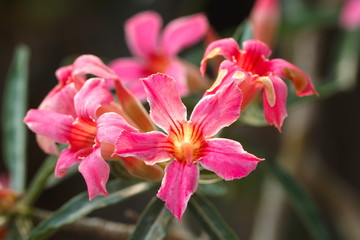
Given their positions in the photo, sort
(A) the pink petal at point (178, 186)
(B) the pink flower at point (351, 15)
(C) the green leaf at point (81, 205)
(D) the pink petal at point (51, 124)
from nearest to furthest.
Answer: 1. (A) the pink petal at point (178, 186)
2. (D) the pink petal at point (51, 124)
3. (C) the green leaf at point (81, 205)
4. (B) the pink flower at point (351, 15)

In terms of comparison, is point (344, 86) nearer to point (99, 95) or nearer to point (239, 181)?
point (239, 181)

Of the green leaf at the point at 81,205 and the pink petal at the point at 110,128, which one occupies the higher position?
the pink petal at the point at 110,128

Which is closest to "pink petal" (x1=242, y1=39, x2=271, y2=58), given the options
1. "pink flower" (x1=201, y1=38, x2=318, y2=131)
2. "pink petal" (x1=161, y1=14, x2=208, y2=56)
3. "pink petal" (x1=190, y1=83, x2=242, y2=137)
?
"pink flower" (x1=201, y1=38, x2=318, y2=131)

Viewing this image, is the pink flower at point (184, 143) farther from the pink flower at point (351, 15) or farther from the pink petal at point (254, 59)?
the pink flower at point (351, 15)

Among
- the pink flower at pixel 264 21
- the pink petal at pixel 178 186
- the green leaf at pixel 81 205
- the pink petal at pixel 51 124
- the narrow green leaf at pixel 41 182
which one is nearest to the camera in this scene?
the pink petal at pixel 178 186

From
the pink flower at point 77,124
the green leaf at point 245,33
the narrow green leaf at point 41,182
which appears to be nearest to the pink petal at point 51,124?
the pink flower at point 77,124

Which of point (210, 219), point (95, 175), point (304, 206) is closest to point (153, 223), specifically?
point (210, 219)

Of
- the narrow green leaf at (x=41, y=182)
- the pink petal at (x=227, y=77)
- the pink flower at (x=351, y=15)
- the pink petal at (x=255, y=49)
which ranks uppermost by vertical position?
the pink petal at (x=227, y=77)
